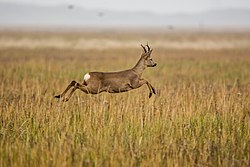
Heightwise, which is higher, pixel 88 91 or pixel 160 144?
pixel 88 91

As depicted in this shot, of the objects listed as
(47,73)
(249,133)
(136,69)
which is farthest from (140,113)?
(47,73)

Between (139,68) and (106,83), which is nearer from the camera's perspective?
(106,83)

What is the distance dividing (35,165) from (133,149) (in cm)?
149

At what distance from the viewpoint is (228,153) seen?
22.3 ft

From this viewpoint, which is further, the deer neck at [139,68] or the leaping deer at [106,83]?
the deer neck at [139,68]

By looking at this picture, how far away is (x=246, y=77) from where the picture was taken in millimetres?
18578

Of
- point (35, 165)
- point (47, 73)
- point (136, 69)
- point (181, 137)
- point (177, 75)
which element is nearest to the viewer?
point (35, 165)

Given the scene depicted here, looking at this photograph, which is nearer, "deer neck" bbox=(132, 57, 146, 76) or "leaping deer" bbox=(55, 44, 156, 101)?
"leaping deer" bbox=(55, 44, 156, 101)

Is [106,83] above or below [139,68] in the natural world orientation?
below

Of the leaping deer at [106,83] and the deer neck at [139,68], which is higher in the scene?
the deer neck at [139,68]

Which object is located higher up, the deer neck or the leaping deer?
the deer neck

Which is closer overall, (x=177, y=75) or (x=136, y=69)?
(x=136, y=69)

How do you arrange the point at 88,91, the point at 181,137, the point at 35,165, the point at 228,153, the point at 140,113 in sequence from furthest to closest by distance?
the point at 88,91 → the point at 140,113 → the point at 181,137 → the point at 228,153 → the point at 35,165

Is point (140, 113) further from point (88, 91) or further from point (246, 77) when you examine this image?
point (246, 77)
